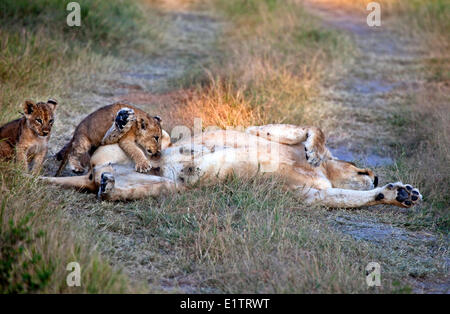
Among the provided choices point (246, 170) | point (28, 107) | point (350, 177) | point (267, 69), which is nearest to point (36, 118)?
point (28, 107)

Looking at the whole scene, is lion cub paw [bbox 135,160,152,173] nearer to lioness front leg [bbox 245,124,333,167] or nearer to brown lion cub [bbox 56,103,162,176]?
brown lion cub [bbox 56,103,162,176]

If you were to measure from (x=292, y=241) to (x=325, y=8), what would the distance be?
452 inches

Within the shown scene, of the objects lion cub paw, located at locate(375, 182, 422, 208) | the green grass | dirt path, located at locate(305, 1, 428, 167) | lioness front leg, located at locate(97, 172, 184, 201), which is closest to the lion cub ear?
lioness front leg, located at locate(97, 172, 184, 201)

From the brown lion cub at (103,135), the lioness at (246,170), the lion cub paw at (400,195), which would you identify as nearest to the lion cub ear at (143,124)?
the brown lion cub at (103,135)

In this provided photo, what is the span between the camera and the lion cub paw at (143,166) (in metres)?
4.81

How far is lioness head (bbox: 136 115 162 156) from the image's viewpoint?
4996 mm

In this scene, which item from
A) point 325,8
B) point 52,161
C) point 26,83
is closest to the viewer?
point 52,161

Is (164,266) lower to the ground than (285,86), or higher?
lower

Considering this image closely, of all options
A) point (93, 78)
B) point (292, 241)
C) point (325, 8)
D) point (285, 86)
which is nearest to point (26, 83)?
point (93, 78)

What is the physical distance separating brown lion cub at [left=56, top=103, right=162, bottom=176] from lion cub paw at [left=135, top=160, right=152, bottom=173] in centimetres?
4

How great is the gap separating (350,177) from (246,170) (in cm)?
89
